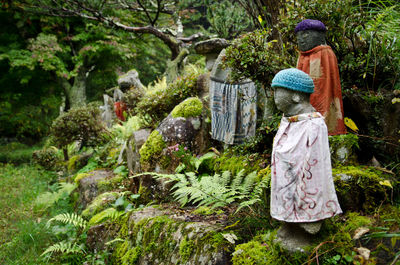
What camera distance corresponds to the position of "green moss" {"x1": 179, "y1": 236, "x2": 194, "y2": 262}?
116 inches

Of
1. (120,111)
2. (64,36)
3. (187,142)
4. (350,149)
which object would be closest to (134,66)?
(64,36)

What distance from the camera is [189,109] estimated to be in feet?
19.0

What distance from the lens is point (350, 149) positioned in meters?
3.19

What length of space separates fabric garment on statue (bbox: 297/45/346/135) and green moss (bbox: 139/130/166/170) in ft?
9.87

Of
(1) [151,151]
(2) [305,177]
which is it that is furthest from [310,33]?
(1) [151,151]

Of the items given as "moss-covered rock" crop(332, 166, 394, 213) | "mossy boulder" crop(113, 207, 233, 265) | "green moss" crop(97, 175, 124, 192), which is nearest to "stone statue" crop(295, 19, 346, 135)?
"moss-covered rock" crop(332, 166, 394, 213)

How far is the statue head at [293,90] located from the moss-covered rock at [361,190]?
2.88 feet

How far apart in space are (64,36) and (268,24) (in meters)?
12.8

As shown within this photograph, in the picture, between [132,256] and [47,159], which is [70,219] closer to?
[132,256]

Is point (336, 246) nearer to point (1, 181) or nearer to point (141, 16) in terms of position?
point (1, 181)

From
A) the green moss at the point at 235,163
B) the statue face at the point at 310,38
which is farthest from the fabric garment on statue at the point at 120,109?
the statue face at the point at 310,38

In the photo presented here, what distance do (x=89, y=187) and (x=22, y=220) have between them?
59.0 inches

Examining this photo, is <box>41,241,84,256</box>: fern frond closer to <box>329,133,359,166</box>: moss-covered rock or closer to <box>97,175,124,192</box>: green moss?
<box>97,175,124,192</box>: green moss

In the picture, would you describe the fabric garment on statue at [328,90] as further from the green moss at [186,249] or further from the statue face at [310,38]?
the green moss at [186,249]
